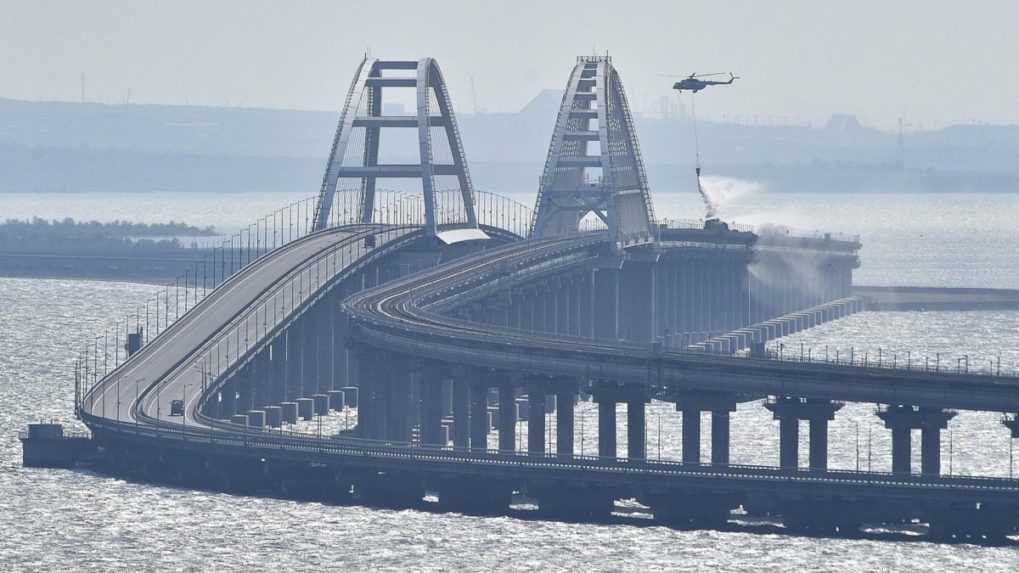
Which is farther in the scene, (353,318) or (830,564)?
(353,318)

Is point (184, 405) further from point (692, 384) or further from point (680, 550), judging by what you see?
point (680, 550)

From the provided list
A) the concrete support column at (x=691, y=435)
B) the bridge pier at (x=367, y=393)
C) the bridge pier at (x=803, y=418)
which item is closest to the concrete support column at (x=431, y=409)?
the bridge pier at (x=367, y=393)

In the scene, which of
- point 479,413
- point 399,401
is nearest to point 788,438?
point 479,413

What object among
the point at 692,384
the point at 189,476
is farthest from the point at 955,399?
the point at 189,476

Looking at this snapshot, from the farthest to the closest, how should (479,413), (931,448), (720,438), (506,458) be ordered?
(479,413), (720,438), (506,458), (931,448)

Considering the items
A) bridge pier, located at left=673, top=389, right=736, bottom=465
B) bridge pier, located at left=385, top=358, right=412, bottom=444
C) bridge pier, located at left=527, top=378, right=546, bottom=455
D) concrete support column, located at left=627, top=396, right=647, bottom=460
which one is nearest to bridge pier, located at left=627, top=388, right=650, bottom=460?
concrete support column, located at left=627, top=396, right=647, bottom=460

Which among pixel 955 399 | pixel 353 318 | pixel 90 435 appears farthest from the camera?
pixel 353 318

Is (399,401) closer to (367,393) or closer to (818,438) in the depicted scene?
(367,393)
